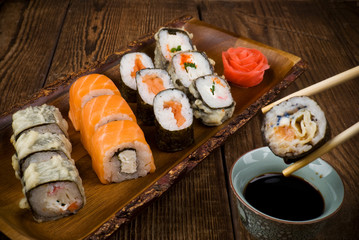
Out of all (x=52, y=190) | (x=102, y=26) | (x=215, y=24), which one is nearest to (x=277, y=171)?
(x=52, y=190)

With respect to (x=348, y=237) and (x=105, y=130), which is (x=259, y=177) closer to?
(x=348, y=237)

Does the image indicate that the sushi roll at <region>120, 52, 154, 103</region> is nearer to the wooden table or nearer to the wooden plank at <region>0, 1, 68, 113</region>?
the wooden table

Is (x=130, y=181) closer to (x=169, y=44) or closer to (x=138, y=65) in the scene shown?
(x=138, y=65)

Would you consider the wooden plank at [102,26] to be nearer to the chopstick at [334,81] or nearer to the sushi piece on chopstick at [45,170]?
the sushi piece on chopstick at [45,170]

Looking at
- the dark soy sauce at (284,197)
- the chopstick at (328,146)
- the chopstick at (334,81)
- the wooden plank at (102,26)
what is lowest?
the wooden plank at (102,26)

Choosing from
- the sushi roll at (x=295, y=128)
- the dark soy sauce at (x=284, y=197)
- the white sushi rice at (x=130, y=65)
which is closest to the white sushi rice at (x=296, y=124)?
the sushi roll at (x=295, y=128)

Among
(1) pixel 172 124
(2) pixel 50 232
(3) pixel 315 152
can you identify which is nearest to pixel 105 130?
(1) pixel 172 124

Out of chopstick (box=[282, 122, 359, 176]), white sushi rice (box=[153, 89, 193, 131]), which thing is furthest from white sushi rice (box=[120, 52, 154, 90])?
chopstick (box=[282, 122, 359, 176])
